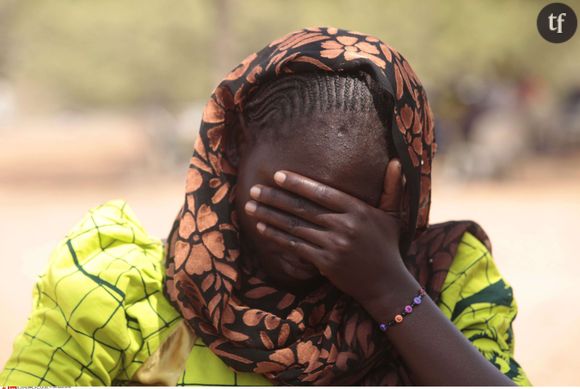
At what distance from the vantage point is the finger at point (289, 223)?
1.58 metres

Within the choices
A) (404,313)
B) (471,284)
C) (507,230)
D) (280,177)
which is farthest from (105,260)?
(507,230)

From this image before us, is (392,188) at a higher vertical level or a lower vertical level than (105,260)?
higher

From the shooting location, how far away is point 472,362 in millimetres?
1601

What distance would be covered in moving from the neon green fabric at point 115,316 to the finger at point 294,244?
33 cm

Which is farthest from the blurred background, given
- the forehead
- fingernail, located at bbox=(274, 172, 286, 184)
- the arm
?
fingernail, located at bbox=(274, 172, 286, 184)

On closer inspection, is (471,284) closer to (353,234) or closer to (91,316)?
(353,234)

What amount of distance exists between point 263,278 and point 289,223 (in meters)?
0.21

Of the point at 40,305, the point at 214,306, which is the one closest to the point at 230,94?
the point at 214,306

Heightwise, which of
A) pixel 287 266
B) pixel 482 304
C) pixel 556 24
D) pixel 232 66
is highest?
pixel 232 66

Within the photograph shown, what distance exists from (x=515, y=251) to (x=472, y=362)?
19.6 feet

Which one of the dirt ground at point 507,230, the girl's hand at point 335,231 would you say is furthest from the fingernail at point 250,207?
the dirt ground at point 507,230

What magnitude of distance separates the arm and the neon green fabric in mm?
187

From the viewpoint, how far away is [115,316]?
1.66 meters

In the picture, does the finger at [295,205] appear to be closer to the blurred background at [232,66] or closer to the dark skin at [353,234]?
the dark skin at [353,234]
